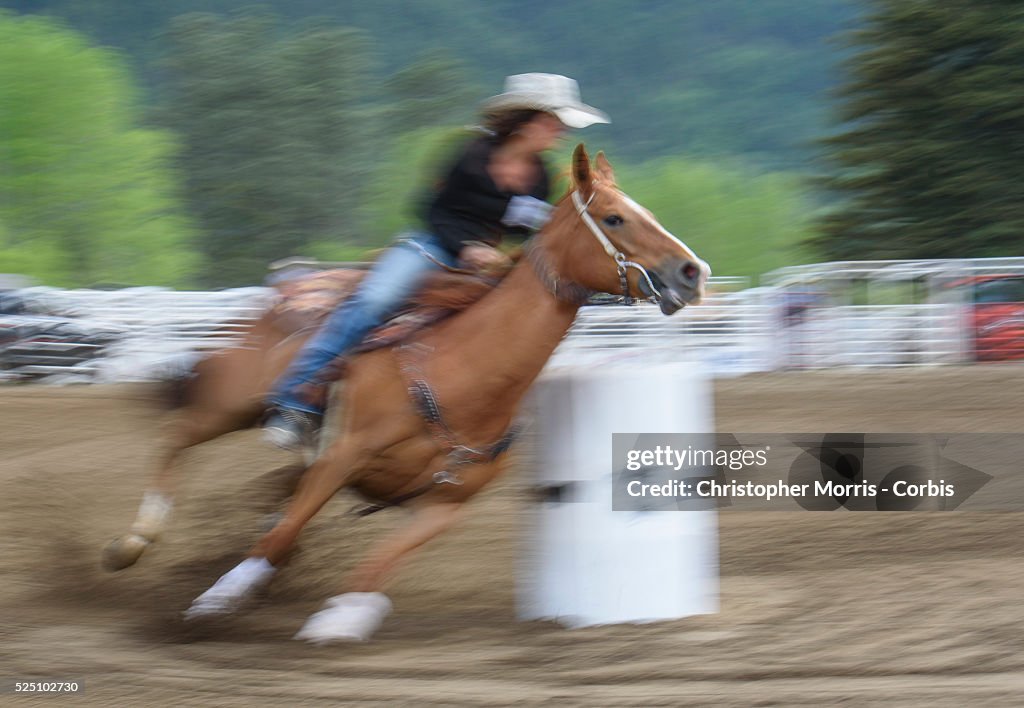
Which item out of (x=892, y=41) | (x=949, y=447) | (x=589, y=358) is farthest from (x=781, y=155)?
(x=949, y=447)

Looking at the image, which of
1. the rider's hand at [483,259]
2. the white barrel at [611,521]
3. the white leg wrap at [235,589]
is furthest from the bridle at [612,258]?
the white leg wrap at [235,589]

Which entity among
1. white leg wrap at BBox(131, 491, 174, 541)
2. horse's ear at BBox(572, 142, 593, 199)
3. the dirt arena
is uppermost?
horse's ear at BBox(572, 142, 593, 199)

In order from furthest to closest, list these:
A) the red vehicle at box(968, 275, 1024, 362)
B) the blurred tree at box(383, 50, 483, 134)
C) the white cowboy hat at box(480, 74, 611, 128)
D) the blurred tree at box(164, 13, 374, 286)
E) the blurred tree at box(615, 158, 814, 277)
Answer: the blurred tree at box(383, 50, 483, 134) < the blurred tree at box(615, 158, 814, 277) < the blurred tree at box(164, 13, 374, 286) < the red vehicle at box(968, 275, 1024, 362) < the white cowboy hat at box(480, 74, 611, 128)

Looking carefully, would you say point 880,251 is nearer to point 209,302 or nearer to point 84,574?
point 209,302

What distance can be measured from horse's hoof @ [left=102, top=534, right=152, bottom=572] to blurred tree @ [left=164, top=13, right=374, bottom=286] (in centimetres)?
5107

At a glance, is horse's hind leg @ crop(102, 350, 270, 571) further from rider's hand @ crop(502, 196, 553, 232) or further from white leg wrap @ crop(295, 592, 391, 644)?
rider's hand @ crop(502, 196, 553, 232)

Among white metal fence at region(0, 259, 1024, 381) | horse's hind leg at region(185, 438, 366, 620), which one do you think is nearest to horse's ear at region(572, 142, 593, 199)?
horse's hind leg at region(185, 438, 366, 620)

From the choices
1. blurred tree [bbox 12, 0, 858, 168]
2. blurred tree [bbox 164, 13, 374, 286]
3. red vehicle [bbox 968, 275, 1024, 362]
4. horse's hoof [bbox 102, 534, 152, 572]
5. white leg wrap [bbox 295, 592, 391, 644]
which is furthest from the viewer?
blurred tree [bbox 12, 0, 858, 168]

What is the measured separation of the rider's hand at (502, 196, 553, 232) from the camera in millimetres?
5707

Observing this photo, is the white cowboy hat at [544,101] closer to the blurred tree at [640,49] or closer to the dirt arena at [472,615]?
the dirt arena at [472,615]

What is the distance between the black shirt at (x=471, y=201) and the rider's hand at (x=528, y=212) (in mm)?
49

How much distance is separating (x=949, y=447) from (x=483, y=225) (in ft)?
16.3

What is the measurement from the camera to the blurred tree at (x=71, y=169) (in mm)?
41688

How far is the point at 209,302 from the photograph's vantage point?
1805 centimetres
